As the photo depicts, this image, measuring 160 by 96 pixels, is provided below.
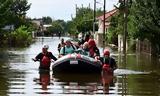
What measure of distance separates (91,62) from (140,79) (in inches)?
106

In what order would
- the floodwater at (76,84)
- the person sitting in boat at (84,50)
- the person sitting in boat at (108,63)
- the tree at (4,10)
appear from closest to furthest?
the floodwater at (76,84) → the person sitting in boat at (108,63) → the person sitting in boat at (84,50) → the tree at (4,10)

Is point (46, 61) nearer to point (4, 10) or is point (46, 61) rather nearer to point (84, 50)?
point (84, 50)

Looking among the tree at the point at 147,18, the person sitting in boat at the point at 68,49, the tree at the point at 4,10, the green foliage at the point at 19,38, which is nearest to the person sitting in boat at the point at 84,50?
the person sitting in boat at the point at 68,49

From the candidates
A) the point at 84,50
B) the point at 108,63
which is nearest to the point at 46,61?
the point at 84,50

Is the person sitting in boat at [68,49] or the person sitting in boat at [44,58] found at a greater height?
the person sitting in boat at [68,49]

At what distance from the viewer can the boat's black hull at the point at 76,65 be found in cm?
2283

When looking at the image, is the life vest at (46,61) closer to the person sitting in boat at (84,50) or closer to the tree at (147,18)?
the person sitting in boat at (84,50)

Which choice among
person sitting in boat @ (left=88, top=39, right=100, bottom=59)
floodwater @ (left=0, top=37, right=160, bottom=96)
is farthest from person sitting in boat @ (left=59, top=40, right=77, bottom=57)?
floodwater @ (left=0, top=37, right=160, bottom=96)

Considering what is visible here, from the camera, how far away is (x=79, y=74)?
23.5 metres

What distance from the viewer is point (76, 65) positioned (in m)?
23.4

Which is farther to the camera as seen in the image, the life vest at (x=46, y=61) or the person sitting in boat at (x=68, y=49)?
the person sitting in boat at (x=68, y=49)

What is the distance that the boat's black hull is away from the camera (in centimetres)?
2283

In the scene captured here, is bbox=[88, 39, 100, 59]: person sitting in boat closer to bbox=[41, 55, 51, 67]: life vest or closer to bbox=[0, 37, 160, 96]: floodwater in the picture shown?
bbox=[0, 37, 160, 96]: floodwater

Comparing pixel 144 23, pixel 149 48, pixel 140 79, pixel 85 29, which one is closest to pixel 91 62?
pixel 140 79
